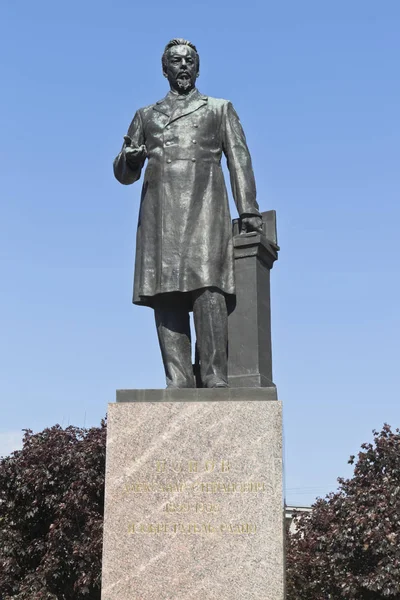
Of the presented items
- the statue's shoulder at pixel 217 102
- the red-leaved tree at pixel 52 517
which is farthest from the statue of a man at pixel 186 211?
the red-leaved tree at pixel 52 517

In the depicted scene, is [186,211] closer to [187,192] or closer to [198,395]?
[187,192]

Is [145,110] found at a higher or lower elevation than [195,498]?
higher

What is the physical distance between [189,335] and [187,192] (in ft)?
4.48

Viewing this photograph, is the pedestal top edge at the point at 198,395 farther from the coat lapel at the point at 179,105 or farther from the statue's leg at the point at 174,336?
the coat lapel at the point at 179,105

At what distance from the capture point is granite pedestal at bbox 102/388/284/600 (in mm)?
7387

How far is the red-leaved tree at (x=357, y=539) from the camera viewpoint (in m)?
22.8

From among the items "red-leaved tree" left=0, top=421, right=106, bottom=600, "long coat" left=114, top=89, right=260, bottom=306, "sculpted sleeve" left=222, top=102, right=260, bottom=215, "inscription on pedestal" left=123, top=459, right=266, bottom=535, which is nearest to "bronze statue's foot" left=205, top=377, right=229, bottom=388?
"inscription on pedestal" left=123, top=459, right=266, bottom=535

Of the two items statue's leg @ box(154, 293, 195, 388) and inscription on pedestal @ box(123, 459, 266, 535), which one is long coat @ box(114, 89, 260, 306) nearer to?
statue's leg @ box(154, 293, 195, 388)

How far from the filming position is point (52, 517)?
82.7ft

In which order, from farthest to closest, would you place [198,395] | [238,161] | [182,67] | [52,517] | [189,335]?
[52,517], [182,67], [238,161], [189,335], [198,395]

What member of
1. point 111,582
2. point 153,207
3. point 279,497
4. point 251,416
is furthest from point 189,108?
point 111,582

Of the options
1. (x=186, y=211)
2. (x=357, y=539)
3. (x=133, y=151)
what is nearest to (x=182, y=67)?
(x=133, y=151)

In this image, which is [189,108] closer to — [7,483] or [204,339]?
[204,339]

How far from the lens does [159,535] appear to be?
7551 millimetres
